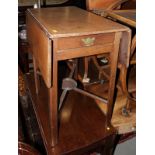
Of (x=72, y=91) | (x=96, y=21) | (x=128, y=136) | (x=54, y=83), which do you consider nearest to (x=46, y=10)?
(x=96, y=21)

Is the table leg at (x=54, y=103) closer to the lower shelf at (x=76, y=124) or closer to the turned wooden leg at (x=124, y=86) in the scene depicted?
the lower shelf at (x=76, y=124)

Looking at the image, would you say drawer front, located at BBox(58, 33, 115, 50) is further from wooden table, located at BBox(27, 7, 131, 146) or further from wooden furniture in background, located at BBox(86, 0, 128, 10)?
wooden furniture in background, located at BBox(86, 0, 128, 10)

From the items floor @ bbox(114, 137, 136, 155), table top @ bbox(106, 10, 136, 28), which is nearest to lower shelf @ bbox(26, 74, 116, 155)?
floor @ bbox(114, 137, 136, 155)

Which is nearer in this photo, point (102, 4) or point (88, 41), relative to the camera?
point (88, 41)

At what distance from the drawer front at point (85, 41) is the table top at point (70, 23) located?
0.09 ft

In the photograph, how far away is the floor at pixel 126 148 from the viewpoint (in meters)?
1.62

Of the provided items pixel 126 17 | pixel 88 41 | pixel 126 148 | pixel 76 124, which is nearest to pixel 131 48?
pixel 126 17

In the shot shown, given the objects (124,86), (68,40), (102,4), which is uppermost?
(102,4)

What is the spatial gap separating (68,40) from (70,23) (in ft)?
0.44

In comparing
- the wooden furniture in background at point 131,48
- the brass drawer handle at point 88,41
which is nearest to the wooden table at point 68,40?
the brass drawer handle at point 88,41

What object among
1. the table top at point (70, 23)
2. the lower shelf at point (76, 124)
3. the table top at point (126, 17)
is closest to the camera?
the table top at point (70, 23)

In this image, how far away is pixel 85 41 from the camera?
88cm

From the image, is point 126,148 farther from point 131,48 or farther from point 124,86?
point 131,48
